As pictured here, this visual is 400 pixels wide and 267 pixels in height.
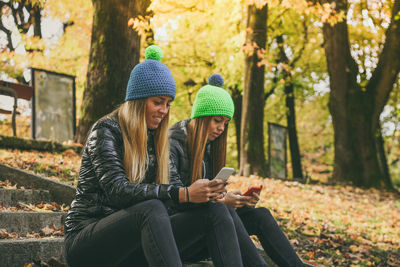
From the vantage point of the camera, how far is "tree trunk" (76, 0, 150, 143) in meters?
7.48

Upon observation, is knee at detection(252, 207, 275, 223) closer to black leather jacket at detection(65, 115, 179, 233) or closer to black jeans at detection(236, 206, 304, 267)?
black jeans at detection(236, 206, 304, 267)

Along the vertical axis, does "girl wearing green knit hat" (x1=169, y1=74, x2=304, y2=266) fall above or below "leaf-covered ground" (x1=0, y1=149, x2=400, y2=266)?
above

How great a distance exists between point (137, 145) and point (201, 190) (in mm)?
490

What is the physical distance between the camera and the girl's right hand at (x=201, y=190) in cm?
263

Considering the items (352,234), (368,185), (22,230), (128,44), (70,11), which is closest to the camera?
(22,230)

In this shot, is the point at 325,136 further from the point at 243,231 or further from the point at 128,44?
the point at 243,231

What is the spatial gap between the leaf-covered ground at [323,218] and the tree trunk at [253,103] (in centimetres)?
109

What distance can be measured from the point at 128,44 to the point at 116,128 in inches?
202

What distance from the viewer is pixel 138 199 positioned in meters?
2.54

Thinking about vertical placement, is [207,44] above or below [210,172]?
above

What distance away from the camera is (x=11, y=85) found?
805 cm

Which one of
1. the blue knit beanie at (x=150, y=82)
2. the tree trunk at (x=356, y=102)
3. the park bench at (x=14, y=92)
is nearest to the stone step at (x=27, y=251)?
the blue knit beanie at (x=150, y=82)

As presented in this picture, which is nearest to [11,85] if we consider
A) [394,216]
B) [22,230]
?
[22,230]

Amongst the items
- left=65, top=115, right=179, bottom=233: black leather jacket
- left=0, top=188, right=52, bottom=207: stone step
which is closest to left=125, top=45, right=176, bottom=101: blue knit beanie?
left=65, top=115, right=179, bottom=233: black leather jacket
